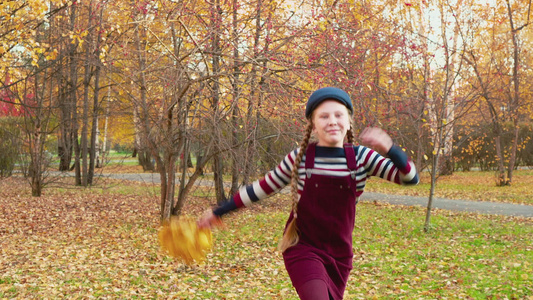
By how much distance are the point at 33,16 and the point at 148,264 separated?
5695mm

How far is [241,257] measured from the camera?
862cm

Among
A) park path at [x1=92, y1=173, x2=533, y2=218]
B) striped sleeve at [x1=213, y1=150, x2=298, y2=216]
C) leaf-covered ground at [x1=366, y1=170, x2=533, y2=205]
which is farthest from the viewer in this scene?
leaf-covered ground at [x1=366, y1=170, x2=533, y2=205]

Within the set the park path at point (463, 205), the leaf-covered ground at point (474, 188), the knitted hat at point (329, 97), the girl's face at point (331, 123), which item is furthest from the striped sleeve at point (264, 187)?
the leaf-covered ground at point (474, 188)

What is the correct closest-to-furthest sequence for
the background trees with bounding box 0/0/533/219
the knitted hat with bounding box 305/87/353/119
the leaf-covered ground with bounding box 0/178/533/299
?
the knitted hat with bounding box 305/87/353/119 < the leaf-covered ground with bounding box 0/178/533/299 < the background trees with bounding box 0/0/533/219

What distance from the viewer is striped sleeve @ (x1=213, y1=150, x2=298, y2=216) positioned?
305cm

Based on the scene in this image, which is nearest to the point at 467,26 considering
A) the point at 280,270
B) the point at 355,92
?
the point at 355,92

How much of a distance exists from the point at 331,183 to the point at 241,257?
6052 mm

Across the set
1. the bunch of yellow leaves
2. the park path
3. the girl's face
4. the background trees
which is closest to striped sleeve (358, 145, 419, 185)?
the girl's face

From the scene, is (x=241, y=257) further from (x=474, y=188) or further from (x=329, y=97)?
(x=474, y=188)

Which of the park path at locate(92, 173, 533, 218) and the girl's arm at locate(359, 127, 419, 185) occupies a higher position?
the girl's arm at locate(359, 127, 419, 185)

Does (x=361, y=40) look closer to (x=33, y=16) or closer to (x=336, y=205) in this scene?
(x=33, y=16)

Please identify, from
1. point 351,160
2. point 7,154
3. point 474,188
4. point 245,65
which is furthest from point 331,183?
point 7,154

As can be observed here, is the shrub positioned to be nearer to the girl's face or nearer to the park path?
the park path

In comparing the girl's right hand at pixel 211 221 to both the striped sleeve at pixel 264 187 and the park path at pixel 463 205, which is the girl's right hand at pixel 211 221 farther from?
the park path at pixel 463 205
